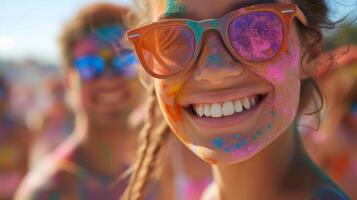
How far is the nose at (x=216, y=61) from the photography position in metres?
1.64

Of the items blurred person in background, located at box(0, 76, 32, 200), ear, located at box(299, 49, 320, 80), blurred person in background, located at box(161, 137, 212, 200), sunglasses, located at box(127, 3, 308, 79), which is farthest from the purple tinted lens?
blurred person in background, located at box(0, 76, 32, 200)

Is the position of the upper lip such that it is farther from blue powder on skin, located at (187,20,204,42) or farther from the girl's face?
blue powder on skin, located at (187,20,204,42)

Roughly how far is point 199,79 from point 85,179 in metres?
2.29

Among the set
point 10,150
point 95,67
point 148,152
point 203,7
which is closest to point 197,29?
point 203,7

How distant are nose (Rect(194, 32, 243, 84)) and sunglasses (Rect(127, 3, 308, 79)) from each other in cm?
1

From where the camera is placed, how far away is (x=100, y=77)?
3.68m

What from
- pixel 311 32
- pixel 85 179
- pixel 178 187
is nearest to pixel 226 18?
pixel 311 32

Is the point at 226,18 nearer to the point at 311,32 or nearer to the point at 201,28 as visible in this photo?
the point at 201,28

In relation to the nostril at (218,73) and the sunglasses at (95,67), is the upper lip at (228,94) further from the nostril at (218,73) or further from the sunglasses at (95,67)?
the sunglasses at (95,67)

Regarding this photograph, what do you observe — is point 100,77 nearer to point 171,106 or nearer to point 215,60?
point 171,106

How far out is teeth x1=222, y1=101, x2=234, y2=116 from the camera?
5.66 ft

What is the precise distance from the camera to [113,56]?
359 centimetres

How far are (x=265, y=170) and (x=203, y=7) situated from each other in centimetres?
57

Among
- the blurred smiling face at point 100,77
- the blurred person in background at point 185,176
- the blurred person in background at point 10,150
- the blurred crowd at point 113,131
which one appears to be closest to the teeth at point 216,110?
the blurred crowd at point 113,131
